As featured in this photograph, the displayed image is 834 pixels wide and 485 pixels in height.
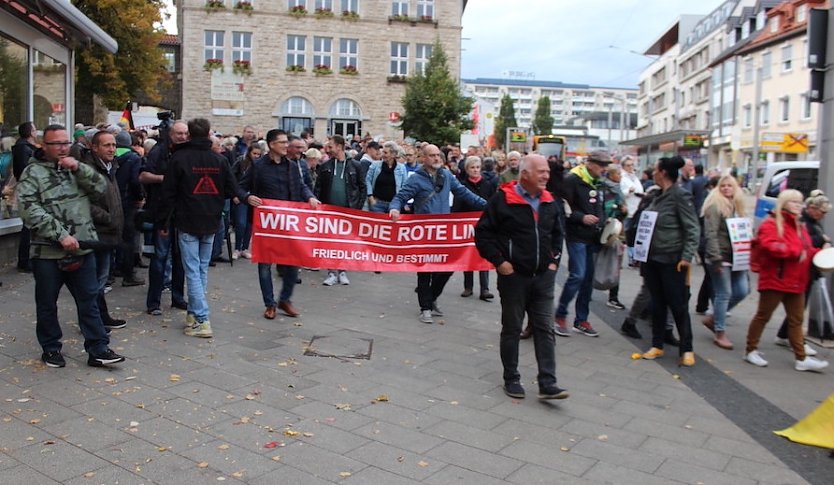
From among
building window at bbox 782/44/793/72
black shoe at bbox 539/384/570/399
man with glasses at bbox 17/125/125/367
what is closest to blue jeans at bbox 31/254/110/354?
man with glasses at bbox 17/125/125/367

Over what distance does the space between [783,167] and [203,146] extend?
11774mm

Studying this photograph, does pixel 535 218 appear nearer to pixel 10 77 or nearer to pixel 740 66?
pixel 10 77

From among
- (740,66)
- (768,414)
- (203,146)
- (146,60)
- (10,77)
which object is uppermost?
(740,66)

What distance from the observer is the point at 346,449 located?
15.4 ft

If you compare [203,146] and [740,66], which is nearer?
[203,146]

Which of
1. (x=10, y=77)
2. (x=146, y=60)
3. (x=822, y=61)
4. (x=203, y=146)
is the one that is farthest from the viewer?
(x=146, y=60)

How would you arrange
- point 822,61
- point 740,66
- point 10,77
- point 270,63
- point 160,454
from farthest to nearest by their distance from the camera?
point 740,66
point 270,63
point 10,77
point 822,61
point 160,454

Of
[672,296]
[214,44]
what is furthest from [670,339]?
[214,44]

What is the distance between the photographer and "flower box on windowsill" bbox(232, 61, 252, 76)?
148 ft

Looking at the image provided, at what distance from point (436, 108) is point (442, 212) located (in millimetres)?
30731

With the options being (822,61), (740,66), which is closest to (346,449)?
(822,61)

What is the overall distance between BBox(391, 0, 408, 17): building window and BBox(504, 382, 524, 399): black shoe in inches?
1726

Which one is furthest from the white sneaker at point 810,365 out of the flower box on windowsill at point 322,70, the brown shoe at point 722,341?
the flower box on windowsill at point 322,70

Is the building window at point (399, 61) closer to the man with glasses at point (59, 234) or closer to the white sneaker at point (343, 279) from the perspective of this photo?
the white sneaker at point (343, 279)
